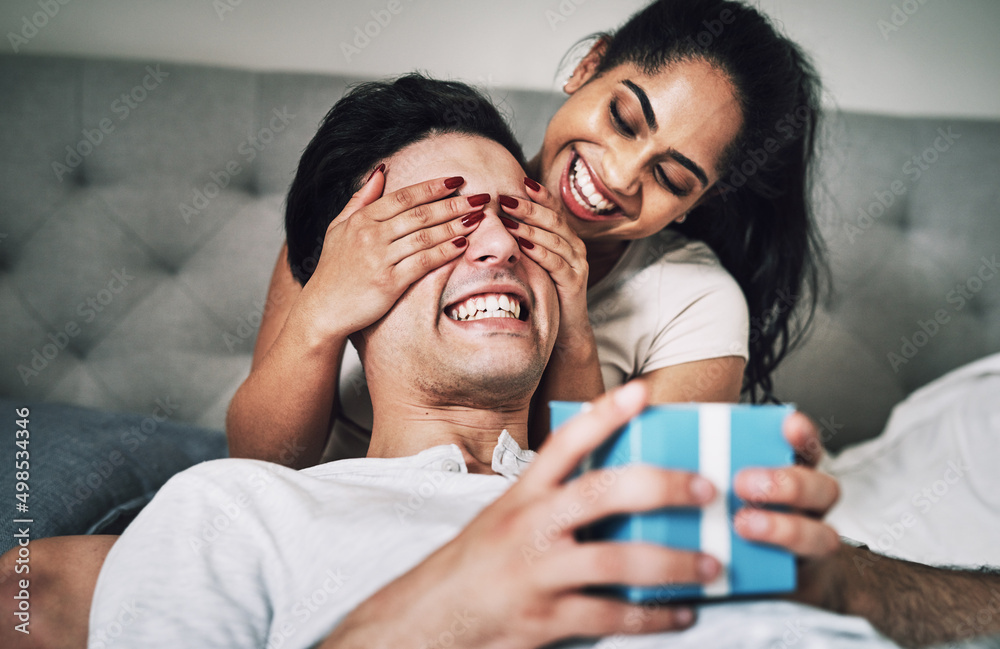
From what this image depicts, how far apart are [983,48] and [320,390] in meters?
1.93

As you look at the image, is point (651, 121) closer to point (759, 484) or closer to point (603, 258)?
point (603, 258)

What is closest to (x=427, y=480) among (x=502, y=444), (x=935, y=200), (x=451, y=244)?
(x=502, y=444)

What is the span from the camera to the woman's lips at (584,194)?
1128 mm

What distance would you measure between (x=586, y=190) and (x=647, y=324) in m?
0.33

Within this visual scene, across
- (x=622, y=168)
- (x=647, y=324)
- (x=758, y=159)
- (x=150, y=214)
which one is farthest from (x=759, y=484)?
(x=150, y=214)

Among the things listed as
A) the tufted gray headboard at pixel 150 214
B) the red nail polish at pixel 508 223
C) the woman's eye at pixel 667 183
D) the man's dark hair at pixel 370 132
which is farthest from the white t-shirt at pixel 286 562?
the tufted gray headboard at pixel 150 214

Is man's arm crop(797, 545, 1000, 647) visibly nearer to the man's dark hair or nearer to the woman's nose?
the woman's nose

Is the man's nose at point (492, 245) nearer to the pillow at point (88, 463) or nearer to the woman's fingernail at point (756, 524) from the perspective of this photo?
the woman's fingernail at point (756, 524)

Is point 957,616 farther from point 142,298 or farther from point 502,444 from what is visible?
point 142,298

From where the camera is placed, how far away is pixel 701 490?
443mm

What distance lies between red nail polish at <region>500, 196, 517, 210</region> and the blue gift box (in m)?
0.52

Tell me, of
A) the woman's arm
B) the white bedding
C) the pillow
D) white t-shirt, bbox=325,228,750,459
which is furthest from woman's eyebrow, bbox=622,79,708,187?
the pillow

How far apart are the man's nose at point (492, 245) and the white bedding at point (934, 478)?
0.88 metres

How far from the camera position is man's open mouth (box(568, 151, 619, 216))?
113cm
